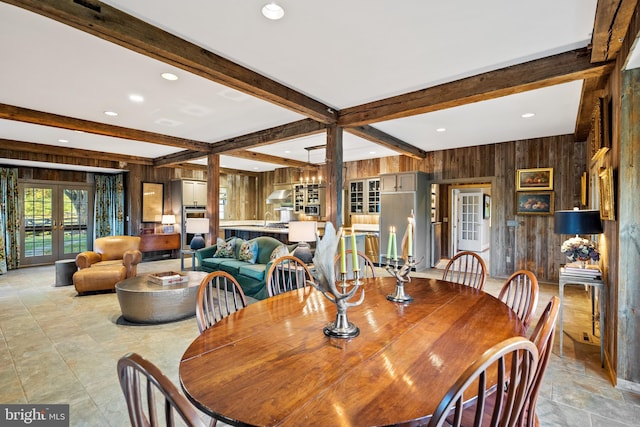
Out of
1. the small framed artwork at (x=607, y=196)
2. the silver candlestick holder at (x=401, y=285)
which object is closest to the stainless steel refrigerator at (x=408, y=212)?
the small framed artwork at (x=607, y=196)

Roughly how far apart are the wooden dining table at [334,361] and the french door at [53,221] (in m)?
8.30

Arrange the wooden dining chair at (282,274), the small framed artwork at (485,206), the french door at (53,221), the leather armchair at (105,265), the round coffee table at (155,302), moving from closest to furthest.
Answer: the wooden dining chair at (282,274)
the round coffee table at (155,302)
the leather armchair at (105,265)
the french door at (53,221)
the small framed artwork at (485,206)

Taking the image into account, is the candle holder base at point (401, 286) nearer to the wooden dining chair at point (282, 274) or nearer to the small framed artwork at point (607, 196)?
the wooden dining chair at point (282, 274)

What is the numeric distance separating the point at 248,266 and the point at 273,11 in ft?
11.5

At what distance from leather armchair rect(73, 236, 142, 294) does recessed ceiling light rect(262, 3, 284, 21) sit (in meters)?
4.50

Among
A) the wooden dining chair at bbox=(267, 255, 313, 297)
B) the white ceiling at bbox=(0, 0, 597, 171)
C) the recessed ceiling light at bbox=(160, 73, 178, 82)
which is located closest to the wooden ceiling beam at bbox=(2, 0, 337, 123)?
the white ceiling at bbox=(0, 0, 597, 171)

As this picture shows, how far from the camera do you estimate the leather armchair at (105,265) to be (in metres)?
4.84

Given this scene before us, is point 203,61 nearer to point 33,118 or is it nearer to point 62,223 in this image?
point 33,118

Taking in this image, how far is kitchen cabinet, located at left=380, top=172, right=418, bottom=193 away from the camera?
6.76 m

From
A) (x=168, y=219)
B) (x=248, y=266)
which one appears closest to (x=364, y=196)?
(x=248, y=266)

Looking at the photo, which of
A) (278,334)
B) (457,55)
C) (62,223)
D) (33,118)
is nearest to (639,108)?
(457,55)

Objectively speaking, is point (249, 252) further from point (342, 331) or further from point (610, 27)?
point (610, 27)

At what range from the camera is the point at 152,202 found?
8500mm

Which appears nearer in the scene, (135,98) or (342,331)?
(342,331)
